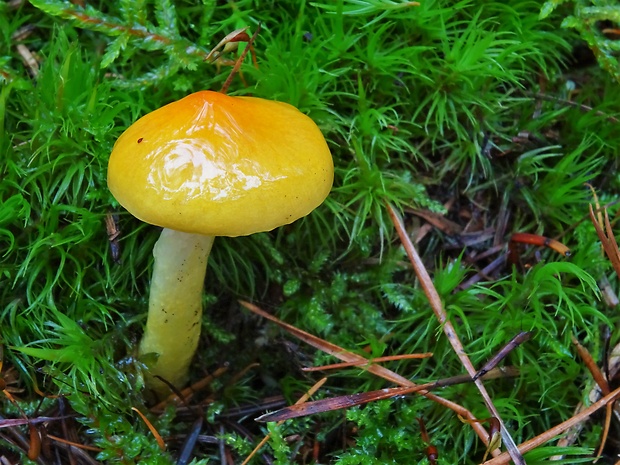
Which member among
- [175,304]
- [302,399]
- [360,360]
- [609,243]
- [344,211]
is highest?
[609,243]

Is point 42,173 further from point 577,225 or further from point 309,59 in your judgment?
point 577,225

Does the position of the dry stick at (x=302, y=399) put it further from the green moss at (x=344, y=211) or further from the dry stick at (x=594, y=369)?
the dry stick at (x=594, y=369)

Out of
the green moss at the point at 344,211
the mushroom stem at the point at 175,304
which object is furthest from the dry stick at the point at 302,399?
the mushroom stem at the point at 175,304

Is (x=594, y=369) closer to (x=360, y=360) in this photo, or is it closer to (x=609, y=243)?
(x=609, y=243)

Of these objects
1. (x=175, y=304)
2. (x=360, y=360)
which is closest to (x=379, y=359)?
(x=360, y=360)

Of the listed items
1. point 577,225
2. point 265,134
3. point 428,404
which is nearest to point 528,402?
point 428,404

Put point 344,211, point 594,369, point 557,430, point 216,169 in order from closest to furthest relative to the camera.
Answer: point 216,169 → point 557,430 → point 594,369 → point 344,211

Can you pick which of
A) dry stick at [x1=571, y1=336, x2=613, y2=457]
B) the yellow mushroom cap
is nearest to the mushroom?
the yellow mushroom cap
